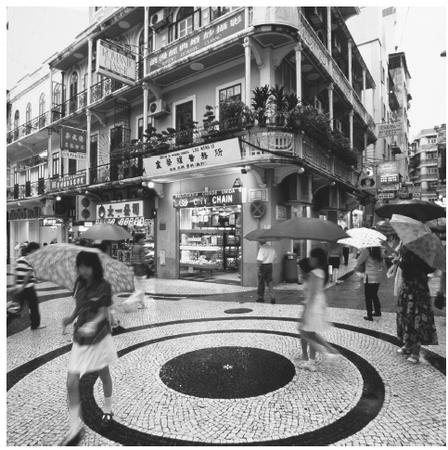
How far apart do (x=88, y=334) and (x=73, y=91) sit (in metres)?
20.3

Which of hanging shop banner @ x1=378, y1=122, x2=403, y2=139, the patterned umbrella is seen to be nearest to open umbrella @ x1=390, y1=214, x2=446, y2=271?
the patterned umbrella

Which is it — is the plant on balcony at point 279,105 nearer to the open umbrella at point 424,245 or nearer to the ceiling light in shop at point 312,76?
the ceiling light in shop at point 312,76

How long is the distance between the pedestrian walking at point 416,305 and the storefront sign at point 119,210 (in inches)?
463

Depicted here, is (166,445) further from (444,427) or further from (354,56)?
→ (354,56)

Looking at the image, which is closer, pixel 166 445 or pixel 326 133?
pixel 166 445

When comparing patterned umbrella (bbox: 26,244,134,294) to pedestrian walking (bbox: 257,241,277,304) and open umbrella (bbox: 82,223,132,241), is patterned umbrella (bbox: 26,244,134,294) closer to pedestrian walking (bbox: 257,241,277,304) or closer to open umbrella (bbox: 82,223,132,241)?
open umbrella (bbox: 82,223,132,241)

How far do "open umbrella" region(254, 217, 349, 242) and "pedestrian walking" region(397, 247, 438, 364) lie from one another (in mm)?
1171

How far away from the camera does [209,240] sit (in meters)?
14.4

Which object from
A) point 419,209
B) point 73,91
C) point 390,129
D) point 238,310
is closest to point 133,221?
point 238,310

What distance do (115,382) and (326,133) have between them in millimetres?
10862

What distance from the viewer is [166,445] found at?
3.03m

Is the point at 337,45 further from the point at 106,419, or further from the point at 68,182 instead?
the point at 106,419

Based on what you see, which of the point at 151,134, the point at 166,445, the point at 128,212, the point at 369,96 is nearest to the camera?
the point at 166,445
